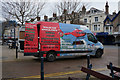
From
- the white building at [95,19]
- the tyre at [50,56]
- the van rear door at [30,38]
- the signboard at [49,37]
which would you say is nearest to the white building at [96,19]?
the white building at [95,19]

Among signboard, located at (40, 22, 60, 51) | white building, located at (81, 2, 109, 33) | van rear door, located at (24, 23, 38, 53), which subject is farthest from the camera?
white building, located at (81, 2, 109, 33)

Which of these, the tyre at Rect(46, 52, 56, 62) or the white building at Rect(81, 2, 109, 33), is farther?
the white building at Rect(81, 2, 109, 33)

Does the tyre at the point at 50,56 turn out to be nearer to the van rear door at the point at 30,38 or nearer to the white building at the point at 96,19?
the van rear door at the point at 30,38

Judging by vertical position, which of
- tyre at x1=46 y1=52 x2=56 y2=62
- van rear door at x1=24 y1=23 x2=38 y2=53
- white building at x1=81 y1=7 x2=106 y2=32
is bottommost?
tyre at x1=46 y1=52 x2=56 y2=62

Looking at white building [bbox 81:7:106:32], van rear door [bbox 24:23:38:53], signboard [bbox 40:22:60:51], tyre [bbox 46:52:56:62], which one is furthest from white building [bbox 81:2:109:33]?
van rear door [bbox 24:23:38:53]

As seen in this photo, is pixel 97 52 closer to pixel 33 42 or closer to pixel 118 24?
pixel 33 42

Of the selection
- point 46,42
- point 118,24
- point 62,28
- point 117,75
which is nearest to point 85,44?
point 62,28

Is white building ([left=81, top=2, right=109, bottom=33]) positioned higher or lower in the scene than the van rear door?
higher

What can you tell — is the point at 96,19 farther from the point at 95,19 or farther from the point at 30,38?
the point at 30,38

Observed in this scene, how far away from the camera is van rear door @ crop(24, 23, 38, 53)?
8484 millimetres

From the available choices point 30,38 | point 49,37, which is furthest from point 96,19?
point 30,38

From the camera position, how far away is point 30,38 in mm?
8547

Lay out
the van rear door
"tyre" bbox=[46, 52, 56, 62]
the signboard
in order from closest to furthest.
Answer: the van rear door < the signboard < "tyre" bbox=[46, 52, 56, 62]

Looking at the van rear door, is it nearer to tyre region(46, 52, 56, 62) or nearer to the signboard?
the signboard
